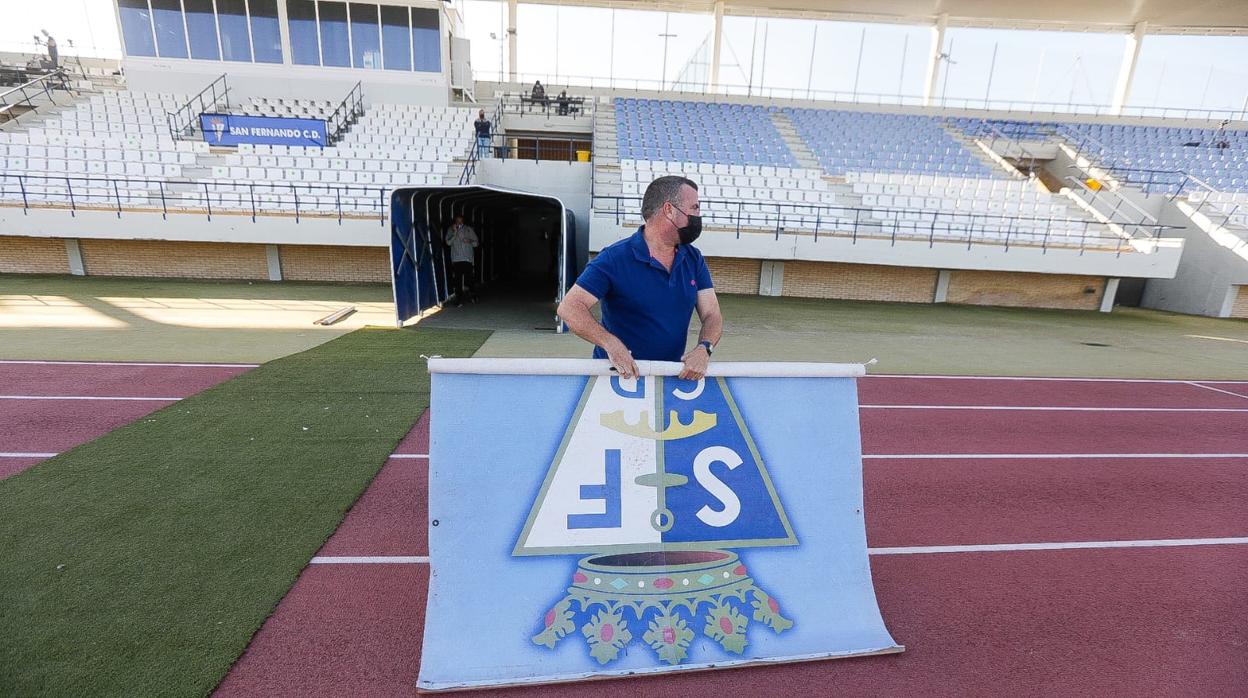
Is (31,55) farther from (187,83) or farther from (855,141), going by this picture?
(855,141)

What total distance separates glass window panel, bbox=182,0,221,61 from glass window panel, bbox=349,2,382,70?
16.3 feet

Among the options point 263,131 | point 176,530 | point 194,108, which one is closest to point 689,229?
point 176,530

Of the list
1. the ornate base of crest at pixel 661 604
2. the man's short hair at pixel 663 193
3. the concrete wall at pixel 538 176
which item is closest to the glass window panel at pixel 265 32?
the concrete wall at pixel 538 176

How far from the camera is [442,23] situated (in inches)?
836

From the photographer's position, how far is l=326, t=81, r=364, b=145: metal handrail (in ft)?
62.8

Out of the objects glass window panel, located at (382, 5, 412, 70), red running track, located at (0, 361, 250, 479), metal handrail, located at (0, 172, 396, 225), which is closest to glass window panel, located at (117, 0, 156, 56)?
glass window panel, located at (382, 5, 412, 70)

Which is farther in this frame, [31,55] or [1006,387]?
[31,55]

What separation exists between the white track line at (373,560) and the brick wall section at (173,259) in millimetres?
14641

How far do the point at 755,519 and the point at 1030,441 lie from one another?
4.95 meters

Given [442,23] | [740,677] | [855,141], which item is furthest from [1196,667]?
[442,23]

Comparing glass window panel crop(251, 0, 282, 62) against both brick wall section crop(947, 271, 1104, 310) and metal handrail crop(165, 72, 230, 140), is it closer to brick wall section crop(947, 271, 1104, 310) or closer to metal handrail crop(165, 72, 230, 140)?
metal handrail crop(165, 72, 230, 140)

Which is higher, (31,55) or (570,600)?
(31,55)

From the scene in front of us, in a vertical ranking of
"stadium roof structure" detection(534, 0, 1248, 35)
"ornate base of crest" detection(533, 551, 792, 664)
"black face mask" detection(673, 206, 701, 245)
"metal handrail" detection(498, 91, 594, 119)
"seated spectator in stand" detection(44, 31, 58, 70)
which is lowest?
"ornate base of crest" detection(533, 551, 792, 664)

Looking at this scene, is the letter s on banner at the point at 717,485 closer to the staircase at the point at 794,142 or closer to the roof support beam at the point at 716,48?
the staircase at the point at 794,142
